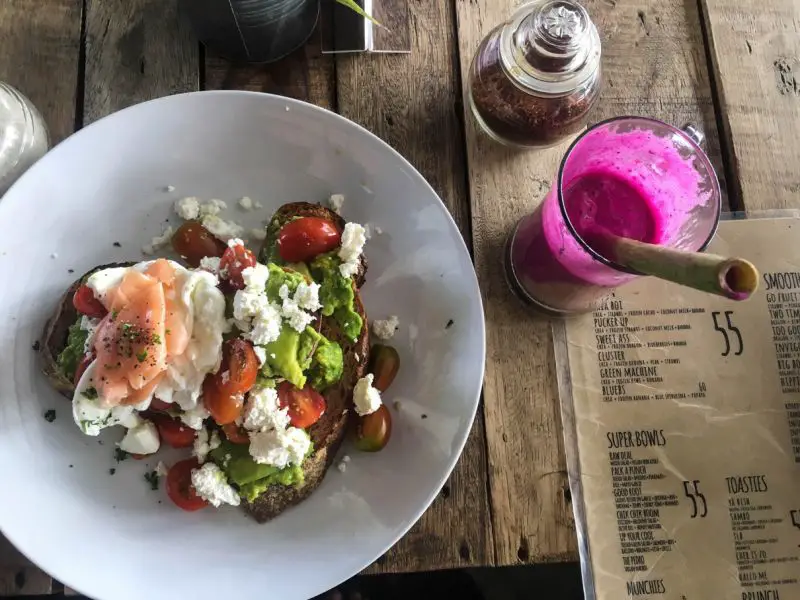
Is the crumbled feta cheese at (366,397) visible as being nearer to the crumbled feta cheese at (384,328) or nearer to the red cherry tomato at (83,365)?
the crumbled feta cheese at (384,328)

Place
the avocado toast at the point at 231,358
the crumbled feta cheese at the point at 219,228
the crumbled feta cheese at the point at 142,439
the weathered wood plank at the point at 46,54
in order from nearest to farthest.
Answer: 1. the avocado toast at the point at 231,358
2. the crumbled feta cheese at the point at 142,439
3. the crumbled feta cheese at the point at 219,228
4. the weathered wood plank at the point at 46,54

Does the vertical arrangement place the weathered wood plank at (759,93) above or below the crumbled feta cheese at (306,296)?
above

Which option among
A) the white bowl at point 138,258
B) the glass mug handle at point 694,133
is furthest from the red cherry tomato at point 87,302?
the glass mug handle at point 694,133

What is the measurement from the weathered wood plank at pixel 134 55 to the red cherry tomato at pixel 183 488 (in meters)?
0.78

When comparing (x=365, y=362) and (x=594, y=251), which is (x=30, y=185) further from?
(x=594, y=251)

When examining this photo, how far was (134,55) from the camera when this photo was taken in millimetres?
1482

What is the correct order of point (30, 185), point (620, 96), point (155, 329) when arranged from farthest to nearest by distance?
point (620, 96) < point (30, 185) < point (155, 329)

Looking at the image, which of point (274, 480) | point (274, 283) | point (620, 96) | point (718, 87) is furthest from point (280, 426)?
point (718, 87)

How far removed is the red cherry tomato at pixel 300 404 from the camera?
1183mm

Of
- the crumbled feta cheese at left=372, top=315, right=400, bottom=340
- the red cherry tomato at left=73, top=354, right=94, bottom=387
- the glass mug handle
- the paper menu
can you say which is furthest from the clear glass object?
the glass mug handle

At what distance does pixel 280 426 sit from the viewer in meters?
1.15

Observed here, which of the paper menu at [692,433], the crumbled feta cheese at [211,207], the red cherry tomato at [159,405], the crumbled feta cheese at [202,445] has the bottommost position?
the paper menu at [692,433]

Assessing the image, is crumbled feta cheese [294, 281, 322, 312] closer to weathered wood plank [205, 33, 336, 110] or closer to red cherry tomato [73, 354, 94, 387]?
red cherry tomato [73, 354, 94, 387]

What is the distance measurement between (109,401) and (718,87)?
4.78 feet
